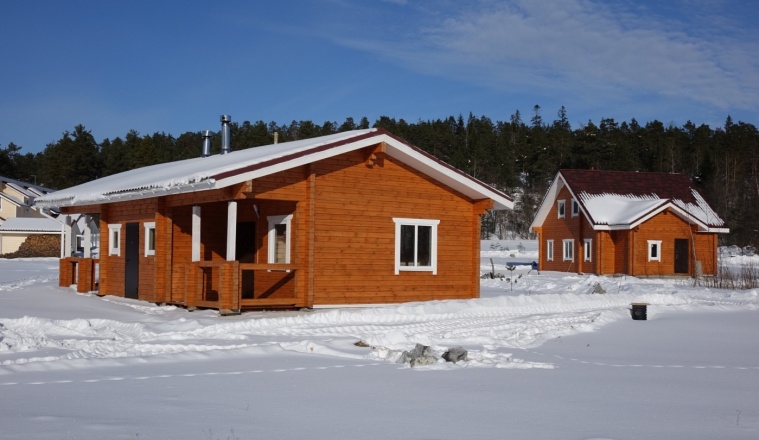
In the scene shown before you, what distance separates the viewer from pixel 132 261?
67.7 ft

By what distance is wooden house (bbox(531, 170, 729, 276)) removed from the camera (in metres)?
39.1

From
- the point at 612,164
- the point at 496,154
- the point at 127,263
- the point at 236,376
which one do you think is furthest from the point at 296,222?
the point at 496,154

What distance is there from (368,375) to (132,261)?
12679 mm

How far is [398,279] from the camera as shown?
19.7m

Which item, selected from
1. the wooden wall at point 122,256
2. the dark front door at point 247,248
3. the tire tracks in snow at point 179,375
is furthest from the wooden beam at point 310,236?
the tire tracks in snow at point 179,375

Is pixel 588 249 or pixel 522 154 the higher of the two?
pixel 522 154

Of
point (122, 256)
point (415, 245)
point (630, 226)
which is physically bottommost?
point (122, 256)

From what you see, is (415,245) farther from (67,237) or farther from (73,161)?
(73,161)

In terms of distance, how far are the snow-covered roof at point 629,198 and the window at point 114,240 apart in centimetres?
2443

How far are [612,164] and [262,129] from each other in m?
35.8

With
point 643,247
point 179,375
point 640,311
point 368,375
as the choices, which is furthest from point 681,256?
point 179,375

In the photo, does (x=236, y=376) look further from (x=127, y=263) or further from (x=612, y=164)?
(x=612, y=164)

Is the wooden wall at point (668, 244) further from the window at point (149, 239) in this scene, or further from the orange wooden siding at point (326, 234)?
the window at point (149, 239)

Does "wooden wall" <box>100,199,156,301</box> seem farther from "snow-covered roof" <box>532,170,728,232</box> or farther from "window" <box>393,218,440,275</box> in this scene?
"snow-covered roof" <box>532,170,728,232</box>
